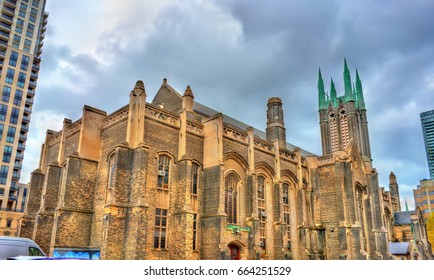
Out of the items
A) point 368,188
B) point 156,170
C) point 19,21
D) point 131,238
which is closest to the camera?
point 131,238

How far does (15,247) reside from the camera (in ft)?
Answer: 45.3

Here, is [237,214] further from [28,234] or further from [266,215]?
[28,234]

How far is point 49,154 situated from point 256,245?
16720 mm

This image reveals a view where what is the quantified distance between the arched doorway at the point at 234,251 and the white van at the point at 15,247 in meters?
12.1

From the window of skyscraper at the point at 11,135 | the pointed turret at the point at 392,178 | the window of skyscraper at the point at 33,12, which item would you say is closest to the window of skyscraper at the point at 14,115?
the window of skyscraper at the point at 11,135

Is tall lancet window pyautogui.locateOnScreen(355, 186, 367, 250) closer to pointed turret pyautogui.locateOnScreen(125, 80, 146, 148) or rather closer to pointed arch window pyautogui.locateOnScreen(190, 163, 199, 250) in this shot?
pointed arch window pyautogui.locateOnScreen(190, 163, 199, 250)

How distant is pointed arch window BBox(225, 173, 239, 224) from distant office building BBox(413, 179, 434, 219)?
84164 millimetres

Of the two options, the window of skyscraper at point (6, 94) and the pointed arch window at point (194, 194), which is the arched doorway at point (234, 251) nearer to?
the pointed arch window at point (194, 194)

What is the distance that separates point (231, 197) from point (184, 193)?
493cm

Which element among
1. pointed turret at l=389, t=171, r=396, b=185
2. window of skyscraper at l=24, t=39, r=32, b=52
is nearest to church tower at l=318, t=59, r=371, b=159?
pointed turret at l=389, t=171, r=396, b=185

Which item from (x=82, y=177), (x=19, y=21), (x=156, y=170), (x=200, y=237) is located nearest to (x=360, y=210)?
(x=200, y=237)

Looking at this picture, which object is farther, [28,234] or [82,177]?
[28,234]

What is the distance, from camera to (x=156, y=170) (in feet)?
68.8

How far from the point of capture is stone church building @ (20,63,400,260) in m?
19.7
